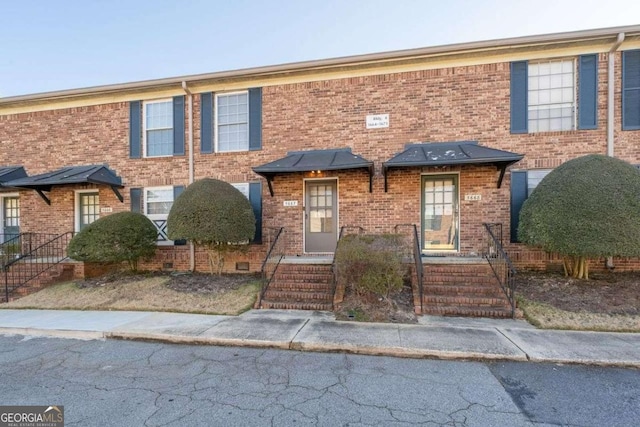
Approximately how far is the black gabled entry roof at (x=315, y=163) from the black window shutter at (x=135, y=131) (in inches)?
182

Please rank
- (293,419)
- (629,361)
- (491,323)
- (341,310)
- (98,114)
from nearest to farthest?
1. (293,419)
2. (629,361)
3. (491,323)
4. (341,310)
5. (98,114)

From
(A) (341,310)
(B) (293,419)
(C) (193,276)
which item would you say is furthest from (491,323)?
(C) (193,276)

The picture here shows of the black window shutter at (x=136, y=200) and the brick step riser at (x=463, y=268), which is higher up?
the black window shutter at (x=136, y=200)

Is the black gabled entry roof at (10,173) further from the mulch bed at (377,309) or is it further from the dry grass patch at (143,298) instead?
the mulch bed at (377,309)

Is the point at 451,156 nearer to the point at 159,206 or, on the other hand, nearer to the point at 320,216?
the point at 320,216

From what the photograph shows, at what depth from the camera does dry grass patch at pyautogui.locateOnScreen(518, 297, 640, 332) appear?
4.91m

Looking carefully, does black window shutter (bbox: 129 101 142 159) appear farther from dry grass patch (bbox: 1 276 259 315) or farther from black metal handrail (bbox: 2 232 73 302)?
dry grass patch (bbox: 1 276 259 315)

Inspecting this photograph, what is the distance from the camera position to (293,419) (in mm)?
2764

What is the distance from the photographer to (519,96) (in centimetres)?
767

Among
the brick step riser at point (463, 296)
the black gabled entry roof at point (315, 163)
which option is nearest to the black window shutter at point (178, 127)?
the black gabled entry roof at point (315, 163)

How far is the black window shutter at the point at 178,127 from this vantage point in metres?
9.36

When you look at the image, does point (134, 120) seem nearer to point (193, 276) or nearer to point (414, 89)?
point (193, 276)

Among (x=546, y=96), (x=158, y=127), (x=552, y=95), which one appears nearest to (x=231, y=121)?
(x=158, y=127)

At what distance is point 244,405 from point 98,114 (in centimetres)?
1088
